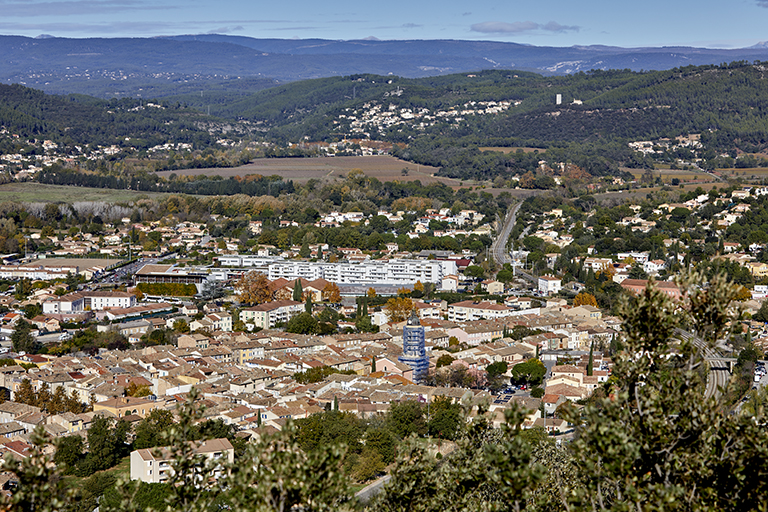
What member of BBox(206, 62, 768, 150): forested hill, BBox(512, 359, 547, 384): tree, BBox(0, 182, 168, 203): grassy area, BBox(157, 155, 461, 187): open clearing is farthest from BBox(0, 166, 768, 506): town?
BBox(206, 62, 768, 150): forested hill

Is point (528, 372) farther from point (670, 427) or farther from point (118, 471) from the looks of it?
point (670, 427)

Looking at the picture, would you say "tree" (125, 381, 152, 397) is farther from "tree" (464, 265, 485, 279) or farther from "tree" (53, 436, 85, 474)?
"tree" (464, 265, 485, 279)

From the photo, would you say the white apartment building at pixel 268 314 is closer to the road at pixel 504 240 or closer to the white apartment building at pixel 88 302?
the white apartment building at pixel 88 302

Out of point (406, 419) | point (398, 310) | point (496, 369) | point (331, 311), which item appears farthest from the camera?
point (331, 311)

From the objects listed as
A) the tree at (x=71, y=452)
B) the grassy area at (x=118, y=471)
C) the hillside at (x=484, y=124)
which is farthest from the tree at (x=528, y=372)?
the hillside at (x=484, y=124)

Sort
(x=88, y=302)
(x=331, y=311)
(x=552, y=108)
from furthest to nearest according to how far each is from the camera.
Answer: (x=552, y=108)
(x=88, y=302)
(x=331, y=311)

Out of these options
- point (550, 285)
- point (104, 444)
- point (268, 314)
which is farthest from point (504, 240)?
point (104, 444)
